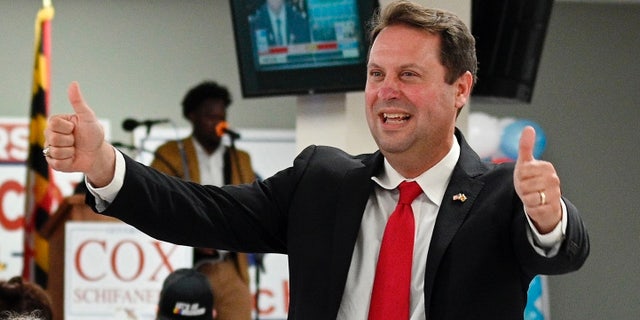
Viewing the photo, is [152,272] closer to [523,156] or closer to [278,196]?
[278,196]

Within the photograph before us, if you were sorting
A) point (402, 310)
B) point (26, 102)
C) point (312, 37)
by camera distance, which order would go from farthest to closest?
1. point (26, 102)
2. point (312, 37)
3. point (402, 310)

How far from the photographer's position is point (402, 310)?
2111mm

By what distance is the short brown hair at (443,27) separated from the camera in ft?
7.39

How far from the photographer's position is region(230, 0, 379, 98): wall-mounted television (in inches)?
174

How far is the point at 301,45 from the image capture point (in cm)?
460

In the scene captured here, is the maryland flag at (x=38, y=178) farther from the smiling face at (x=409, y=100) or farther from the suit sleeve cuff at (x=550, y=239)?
the suit sleeve cuff at (x=550, y=239)

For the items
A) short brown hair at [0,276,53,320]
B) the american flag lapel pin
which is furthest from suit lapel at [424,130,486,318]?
short brown hair at [0,276,53,320]

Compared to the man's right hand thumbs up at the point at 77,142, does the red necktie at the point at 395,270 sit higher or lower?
lower

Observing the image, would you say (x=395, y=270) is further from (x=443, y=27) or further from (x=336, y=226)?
(x=443, y=27)

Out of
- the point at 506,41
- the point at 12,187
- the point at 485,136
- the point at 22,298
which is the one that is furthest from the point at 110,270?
the point at 485,136

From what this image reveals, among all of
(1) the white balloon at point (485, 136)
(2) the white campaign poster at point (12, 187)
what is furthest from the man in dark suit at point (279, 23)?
(2) the white campaign poster at point (12, 187)

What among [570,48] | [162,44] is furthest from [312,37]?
[570,48]

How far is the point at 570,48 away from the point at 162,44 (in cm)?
338

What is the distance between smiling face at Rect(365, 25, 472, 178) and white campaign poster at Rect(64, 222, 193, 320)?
3441mm
